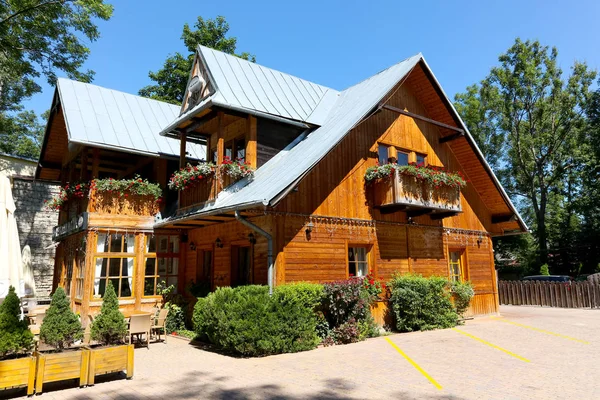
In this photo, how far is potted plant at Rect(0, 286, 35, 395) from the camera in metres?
6.14

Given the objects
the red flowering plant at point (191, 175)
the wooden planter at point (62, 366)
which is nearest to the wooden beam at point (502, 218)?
the red flowering plant at point (191, 175)

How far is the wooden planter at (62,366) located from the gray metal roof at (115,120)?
25.8 ft

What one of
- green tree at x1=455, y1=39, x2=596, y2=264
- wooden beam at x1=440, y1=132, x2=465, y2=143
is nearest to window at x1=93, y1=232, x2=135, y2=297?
wooden beam at x1=440, y1=132, x2=465, y2=143

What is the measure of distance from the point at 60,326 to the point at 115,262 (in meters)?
5.07

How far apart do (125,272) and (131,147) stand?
394 centimetres

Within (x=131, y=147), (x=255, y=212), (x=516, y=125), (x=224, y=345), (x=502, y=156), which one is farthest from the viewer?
(x=502, y=156)

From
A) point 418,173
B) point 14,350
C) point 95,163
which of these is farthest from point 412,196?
point 14,350

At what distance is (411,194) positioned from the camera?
487 inches

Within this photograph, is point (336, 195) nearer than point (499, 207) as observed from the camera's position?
Yes

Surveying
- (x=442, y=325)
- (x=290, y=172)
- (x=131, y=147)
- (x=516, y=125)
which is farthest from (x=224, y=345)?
(x=516, y=125)

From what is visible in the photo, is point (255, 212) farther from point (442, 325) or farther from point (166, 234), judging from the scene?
point (442, 325)

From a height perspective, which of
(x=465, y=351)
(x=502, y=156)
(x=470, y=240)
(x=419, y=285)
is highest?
(x=502, y=156)

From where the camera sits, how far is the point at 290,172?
416 inches

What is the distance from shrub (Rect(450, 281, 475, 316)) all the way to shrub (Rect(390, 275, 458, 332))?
1.61m
